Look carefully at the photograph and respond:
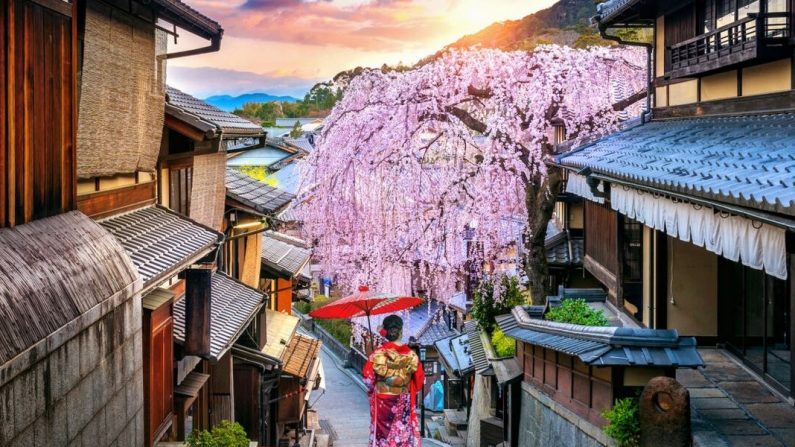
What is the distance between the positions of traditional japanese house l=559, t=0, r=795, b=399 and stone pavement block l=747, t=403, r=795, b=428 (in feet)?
0.90

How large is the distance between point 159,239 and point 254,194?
31.3 ft

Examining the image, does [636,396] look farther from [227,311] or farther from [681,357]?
[227,311]

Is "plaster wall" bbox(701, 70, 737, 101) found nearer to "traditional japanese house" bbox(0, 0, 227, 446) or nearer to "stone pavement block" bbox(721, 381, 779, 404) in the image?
"stone pavement block" bbox(721, 381, 779, 404)

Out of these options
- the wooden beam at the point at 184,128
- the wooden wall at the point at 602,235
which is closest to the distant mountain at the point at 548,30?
the wooden wall at the point at 602,235

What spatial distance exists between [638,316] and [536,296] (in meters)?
3.31

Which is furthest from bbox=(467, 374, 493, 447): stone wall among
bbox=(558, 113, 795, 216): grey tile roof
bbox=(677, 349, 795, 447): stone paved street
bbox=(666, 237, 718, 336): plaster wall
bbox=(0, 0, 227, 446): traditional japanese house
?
bbox=(0, 0, 227, 446): traditional japanese house

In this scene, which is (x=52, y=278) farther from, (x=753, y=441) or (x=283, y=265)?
(x=283, y=265)

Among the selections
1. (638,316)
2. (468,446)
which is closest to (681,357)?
(638,316)

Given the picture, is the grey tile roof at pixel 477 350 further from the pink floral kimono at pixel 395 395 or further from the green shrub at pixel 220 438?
the pink floral kimono at pixel 395 395

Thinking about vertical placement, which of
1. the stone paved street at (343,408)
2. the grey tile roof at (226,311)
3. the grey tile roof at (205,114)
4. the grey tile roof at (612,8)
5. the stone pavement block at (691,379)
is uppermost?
the grey tile roof at (612,8)

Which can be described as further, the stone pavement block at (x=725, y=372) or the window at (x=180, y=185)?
the window at (x=180, y=185)

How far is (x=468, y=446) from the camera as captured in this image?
23219mm

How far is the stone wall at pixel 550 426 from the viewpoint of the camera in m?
10.8

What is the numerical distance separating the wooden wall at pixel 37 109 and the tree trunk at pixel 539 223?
1169 cm
